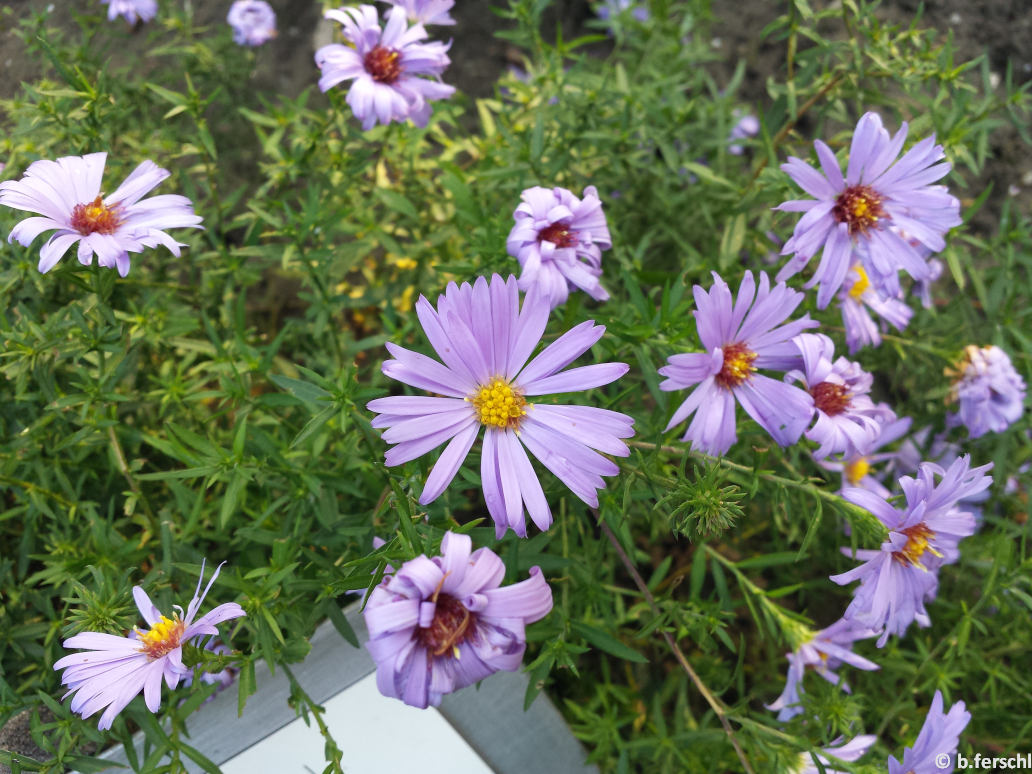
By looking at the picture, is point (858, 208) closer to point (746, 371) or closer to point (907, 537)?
point (746, 371)

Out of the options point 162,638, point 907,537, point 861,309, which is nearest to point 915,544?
point 907,537

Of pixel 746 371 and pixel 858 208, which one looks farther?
pixel 858 208

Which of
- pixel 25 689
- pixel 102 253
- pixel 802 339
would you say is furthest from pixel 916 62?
pixel 25 689

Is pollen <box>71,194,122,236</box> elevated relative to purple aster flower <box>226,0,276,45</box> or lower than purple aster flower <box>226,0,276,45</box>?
lower

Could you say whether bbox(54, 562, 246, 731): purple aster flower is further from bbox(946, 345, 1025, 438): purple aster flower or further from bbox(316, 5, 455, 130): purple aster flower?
bbox(946, 345, 1025, 438): purple aster flower

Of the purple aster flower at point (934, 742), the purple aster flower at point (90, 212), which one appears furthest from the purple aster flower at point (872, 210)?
the purple aster flower at point (90, 212)

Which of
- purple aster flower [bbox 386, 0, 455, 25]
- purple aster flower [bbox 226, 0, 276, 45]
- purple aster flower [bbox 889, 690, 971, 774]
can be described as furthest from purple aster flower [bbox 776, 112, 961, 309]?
purple aster flower [bbox 226, 0, 276, 45]
